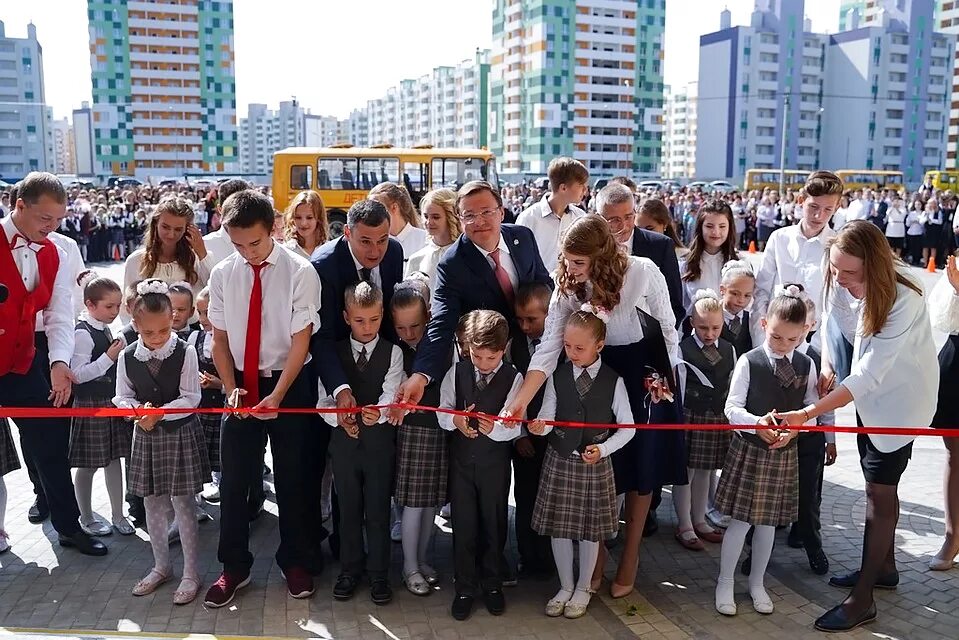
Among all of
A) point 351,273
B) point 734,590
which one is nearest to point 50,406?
point 351,273

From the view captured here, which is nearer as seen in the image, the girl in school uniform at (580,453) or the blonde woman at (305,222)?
the girl in school uniform at (580,453)

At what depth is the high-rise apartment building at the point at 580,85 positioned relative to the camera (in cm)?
8419

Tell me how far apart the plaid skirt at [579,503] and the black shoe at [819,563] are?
1.28 m

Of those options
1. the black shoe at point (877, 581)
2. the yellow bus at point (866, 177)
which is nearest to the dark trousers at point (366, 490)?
the black shoe at point (877, 581)

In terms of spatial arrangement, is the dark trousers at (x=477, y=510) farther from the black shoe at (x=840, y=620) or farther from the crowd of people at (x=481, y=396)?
the black shoe at (x=840, y=620)

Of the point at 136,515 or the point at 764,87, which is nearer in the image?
the point at 136,515

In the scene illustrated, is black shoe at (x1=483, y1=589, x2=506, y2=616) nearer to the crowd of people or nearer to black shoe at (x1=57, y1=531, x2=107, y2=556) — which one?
the crowd of people

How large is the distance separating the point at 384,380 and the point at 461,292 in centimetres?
58

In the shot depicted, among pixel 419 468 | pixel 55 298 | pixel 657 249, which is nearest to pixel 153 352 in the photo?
pixel 55 298

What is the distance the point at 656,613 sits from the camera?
3.80 m

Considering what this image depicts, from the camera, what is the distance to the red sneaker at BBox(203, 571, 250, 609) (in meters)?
3.80

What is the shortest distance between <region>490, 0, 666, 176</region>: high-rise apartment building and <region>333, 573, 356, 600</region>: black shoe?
8027 centimetres

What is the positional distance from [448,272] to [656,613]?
Result: 6.41ft

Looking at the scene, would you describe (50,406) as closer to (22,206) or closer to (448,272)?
(22,206)
